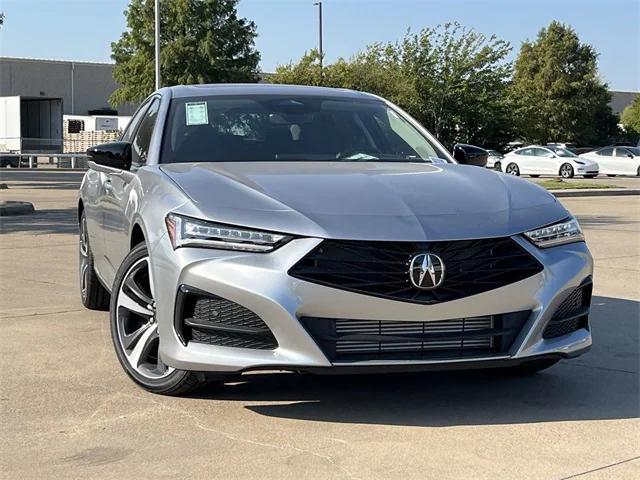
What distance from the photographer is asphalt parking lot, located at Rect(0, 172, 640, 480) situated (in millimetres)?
3791

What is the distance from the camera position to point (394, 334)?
166 inches

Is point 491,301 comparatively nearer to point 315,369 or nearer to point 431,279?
point 431,279

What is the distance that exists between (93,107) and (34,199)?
47.4 metres

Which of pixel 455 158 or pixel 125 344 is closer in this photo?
pixel 125 344

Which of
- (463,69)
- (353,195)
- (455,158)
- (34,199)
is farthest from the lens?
(463,69)

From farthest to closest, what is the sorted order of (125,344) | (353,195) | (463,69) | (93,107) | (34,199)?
(93,107) → (463,69) → (34,199) → (125,344) → (353,195)

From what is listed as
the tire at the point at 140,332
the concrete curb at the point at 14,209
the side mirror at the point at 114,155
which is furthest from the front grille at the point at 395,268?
the concrete curb at the point at 14,209

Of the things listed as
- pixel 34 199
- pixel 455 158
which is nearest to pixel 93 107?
pixel 34 199

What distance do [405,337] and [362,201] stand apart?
0.66 m

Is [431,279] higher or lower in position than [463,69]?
lower

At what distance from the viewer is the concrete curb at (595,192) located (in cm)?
2417

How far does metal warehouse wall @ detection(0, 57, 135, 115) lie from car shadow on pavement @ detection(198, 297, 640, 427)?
6071 centimetres

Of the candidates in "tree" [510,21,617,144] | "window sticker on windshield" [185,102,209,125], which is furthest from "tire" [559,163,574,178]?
"window sticker on windshield" [185,102,209,125]

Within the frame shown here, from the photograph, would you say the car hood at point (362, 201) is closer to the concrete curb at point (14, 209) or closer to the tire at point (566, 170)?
the concrete curb at point (14, 209)
